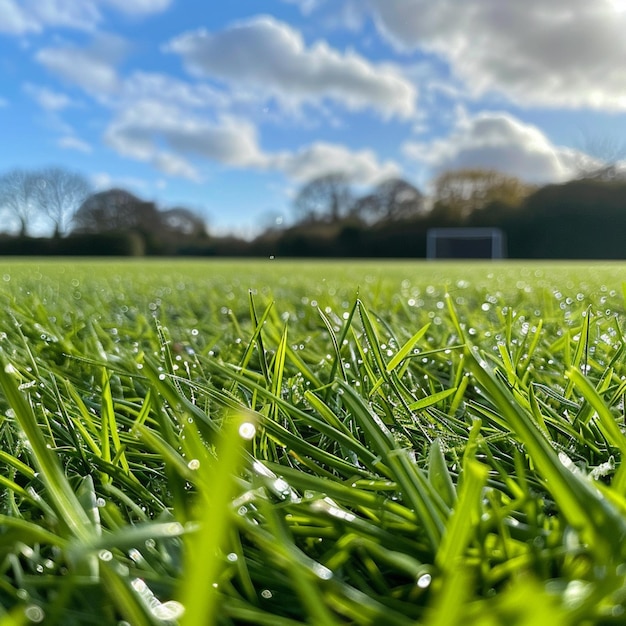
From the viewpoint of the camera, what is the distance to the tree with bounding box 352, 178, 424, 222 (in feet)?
73.1

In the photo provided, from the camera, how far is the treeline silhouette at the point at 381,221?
18938mm

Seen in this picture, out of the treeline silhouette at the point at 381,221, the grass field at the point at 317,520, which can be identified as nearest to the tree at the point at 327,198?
the treeline silhouette at the point at 381,221

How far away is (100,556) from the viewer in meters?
0.23

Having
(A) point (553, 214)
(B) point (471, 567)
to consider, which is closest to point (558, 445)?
(B) point (471, 567)

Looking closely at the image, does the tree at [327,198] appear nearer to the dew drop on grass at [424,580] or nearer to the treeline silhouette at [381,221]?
the treeline silhouette at [381,221]

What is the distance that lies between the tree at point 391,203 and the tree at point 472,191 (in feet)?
3.02

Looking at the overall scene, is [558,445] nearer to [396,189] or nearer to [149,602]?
[149,602]

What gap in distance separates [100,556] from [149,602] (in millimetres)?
30

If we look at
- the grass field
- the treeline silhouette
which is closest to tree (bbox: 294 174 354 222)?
the treeline silhouette

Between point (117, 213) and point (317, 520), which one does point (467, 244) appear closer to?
point (117, 213)

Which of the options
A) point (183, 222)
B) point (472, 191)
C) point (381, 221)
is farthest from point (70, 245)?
point (472, 191)

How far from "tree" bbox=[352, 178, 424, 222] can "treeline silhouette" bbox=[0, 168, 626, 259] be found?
4 cm

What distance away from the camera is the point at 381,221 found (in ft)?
72.5

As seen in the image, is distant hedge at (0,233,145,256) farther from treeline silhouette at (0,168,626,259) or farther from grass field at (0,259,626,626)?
grass field at (0,259,626,626)
